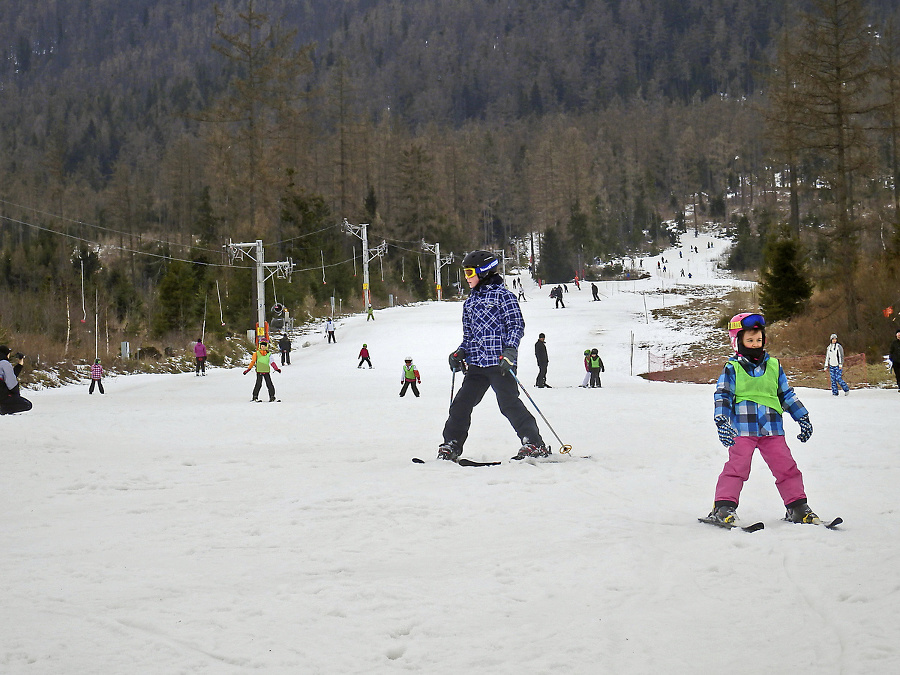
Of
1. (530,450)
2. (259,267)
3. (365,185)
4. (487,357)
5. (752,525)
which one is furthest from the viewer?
(365,185)

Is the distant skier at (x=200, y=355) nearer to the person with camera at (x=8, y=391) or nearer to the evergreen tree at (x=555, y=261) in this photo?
the person with camera at (x=8, y=391)

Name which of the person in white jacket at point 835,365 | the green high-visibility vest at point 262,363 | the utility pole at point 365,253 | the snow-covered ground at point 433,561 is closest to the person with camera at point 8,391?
the snow-covered ground at point 433,561

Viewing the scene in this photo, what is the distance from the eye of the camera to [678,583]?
443 centimetres

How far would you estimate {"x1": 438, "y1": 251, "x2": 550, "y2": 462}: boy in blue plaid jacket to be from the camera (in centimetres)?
840

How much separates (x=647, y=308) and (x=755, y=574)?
55.9m

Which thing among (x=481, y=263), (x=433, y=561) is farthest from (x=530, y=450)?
(x=433, y=561)

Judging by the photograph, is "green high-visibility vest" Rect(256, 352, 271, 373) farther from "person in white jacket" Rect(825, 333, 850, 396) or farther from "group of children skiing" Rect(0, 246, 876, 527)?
"person in white jacket" Rect(825, 333, 850, 396)

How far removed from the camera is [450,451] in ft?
28.2

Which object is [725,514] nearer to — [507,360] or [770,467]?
[770,467]

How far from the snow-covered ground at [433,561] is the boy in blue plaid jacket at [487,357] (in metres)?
0.51

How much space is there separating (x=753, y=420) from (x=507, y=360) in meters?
2.95

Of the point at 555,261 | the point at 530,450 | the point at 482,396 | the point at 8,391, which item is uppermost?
the point at 555,261

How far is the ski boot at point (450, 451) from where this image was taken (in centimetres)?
856

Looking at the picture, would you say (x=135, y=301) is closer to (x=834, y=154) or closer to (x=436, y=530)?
(x=834, y=154)
